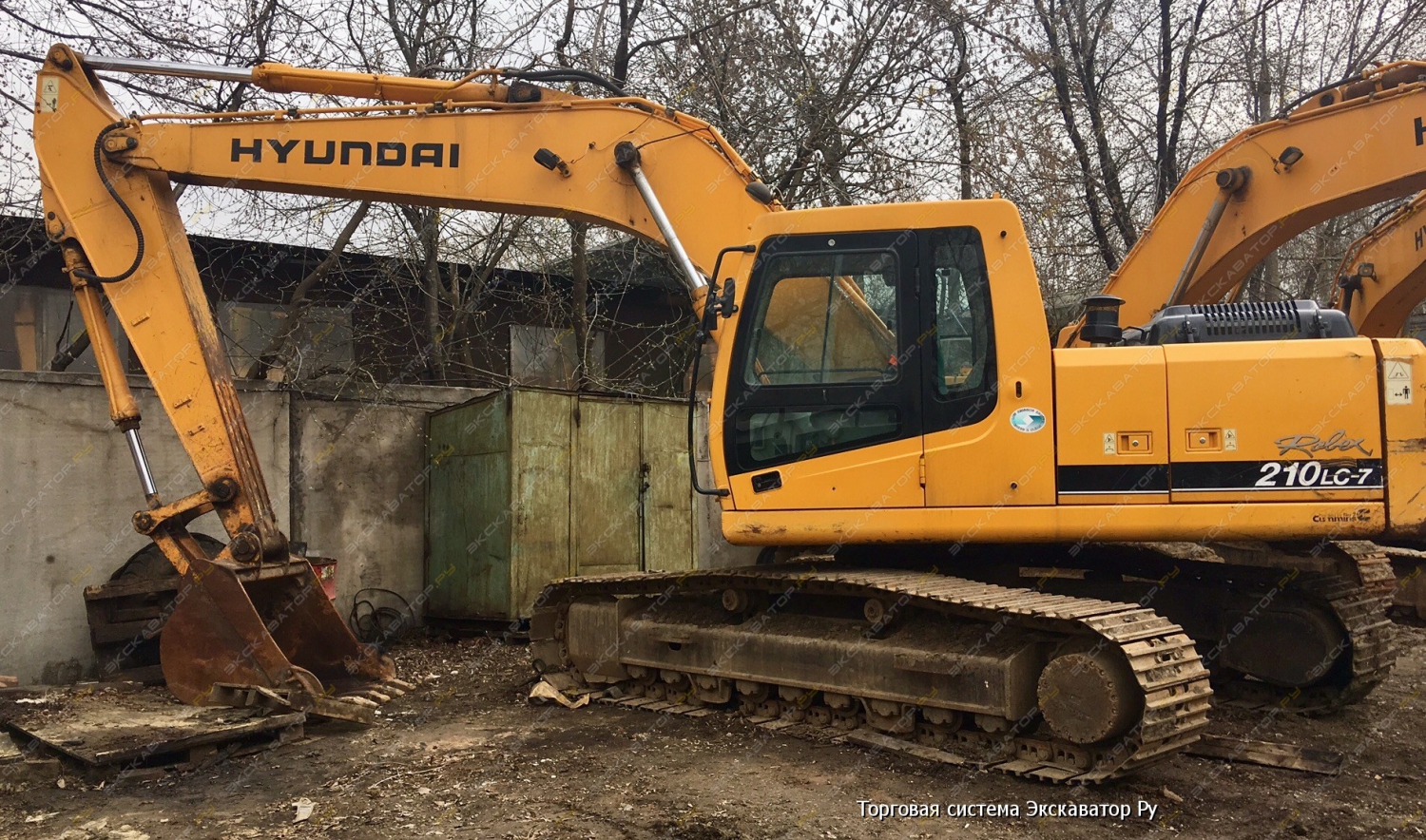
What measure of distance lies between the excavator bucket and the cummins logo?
226 centimetres

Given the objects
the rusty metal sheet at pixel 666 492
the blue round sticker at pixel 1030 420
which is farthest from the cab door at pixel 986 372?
the rusty metal sheet at pixel 666 492

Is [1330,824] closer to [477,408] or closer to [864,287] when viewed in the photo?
[864,287]

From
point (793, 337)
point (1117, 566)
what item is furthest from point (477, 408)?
point (1117, 566)

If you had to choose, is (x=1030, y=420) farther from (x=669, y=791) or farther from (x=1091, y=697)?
(x=669, y=791)

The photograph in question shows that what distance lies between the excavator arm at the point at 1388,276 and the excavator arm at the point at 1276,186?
1.43 m

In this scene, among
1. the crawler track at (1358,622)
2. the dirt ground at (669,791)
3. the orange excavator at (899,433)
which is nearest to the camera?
the dirt ground at (669,791)

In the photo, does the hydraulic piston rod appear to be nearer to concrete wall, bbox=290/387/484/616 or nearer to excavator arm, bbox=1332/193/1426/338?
concrete wall, bbox=290/387/484/616

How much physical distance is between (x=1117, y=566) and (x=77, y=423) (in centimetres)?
673

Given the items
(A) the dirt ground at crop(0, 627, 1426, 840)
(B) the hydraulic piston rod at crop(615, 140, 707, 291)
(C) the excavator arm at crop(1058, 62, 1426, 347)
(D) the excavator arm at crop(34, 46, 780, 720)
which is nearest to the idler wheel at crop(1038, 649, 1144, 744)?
(A) the dirt ground at crop(0, 627, 1426, 840)

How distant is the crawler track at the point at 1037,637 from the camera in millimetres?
4211

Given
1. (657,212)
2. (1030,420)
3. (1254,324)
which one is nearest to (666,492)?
(657,212)

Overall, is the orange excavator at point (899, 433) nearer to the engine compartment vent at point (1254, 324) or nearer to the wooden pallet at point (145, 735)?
the engine compartment vent at point (1254, 324)

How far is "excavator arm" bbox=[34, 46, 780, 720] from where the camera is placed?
604 cm

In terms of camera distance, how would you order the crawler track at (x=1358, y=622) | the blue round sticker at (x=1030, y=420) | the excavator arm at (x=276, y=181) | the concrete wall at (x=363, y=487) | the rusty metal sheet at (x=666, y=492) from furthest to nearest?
the rusty metal sheet at (x=666, y=492) → the concrete wall at (x=363, y=487) → the excavator arm at (x=276, y=181) → the crawler track at (x=1358, y=622) → the blue round sticker at (x=1030, y=420)
